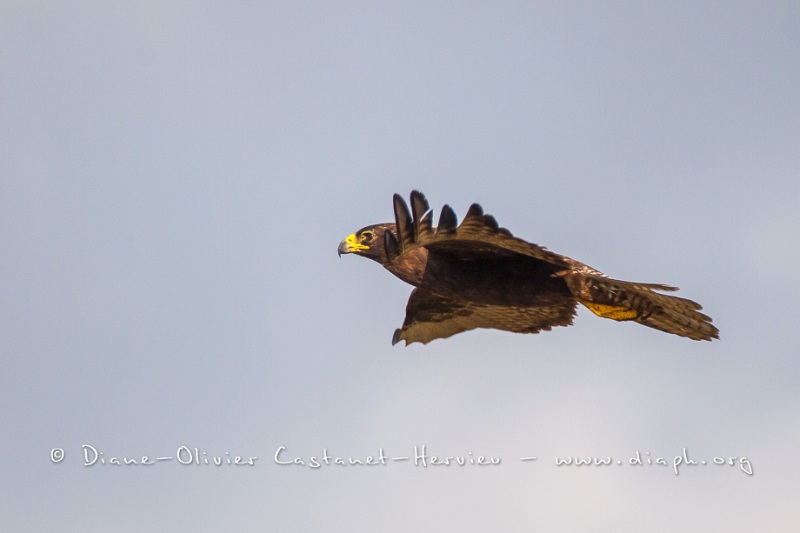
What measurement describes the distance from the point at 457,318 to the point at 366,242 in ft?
7.11

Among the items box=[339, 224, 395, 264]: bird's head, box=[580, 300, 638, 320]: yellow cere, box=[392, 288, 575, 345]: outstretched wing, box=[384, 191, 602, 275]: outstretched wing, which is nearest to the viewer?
box=[384, 191, 602, 275]: outstretched wing

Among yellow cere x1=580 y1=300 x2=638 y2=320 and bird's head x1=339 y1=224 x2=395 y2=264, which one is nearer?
yellow cere x1=580 y1=300 x2=638 y2=320

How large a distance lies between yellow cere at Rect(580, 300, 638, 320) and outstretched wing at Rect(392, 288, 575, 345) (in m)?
0.91

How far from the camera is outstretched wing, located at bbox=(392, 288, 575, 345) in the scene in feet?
48.2

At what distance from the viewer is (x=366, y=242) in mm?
14031

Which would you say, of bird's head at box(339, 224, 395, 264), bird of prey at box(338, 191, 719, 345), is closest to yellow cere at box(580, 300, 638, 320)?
bird of prey at box(338, 191, 719, 345)

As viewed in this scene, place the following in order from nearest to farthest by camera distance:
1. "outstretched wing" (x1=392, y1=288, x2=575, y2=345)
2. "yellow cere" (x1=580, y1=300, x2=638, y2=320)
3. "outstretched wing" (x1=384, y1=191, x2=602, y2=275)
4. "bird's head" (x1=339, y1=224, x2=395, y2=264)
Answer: "outstretched wing" (x1=384, y1=191, x2=602, y2=275) < "yellow cere" (x1=580, y1=300, x2=638, y2=320) < "bird's head" (x1=339, y1=224, x2=395, y2=264) < "outstretched wing" (x1=392, y1=288, x2=575, y2=345)

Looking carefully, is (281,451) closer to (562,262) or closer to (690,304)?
(562,262)

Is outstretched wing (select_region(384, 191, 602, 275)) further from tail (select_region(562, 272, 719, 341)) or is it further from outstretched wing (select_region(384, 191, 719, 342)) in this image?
tail (select_region(562, 272, 719, 341))

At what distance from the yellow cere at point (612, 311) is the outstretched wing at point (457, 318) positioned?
35.7 inches

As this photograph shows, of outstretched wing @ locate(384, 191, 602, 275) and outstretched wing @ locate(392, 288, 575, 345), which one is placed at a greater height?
outstretched wing @ locate(384, 191, 602, 275)

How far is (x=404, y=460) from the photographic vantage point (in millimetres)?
14227

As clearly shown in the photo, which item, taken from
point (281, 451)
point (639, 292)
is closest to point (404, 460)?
point (281, 451)

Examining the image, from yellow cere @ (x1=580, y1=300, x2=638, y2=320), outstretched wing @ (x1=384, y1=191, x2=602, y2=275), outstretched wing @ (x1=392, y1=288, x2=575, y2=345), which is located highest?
outstretched wing @ (x1=384, y1=191, x2=602, y2=275)
